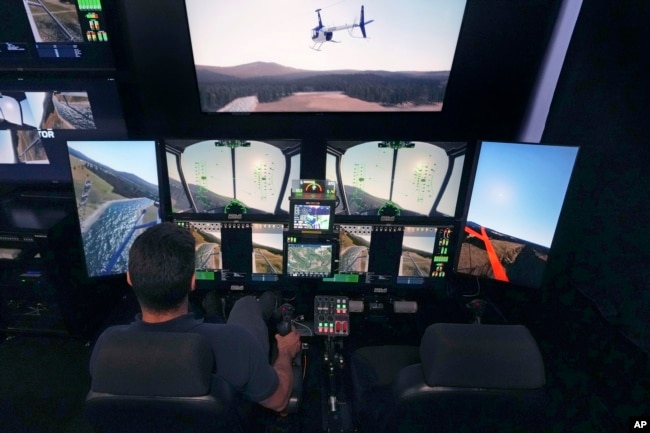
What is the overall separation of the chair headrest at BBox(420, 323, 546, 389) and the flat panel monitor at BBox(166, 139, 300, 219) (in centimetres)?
112

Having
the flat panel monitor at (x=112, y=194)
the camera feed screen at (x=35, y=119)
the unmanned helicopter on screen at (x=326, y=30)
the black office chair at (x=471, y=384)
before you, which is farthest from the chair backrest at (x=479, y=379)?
the camera feed screen at (x=35, y=119)

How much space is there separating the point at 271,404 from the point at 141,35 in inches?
76.5

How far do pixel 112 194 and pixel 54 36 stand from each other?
94 centimetres

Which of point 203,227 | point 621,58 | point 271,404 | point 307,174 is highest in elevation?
point 621,58

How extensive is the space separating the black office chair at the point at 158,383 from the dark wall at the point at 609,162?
157cm

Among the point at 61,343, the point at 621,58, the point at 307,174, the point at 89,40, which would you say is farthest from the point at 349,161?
the point at 61,343

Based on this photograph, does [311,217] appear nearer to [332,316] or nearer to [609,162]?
[332,316]

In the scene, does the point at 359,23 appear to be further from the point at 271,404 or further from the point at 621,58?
the point at 271,404

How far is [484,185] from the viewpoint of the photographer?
1842 mm

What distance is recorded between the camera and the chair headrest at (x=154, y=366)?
0.94 meters

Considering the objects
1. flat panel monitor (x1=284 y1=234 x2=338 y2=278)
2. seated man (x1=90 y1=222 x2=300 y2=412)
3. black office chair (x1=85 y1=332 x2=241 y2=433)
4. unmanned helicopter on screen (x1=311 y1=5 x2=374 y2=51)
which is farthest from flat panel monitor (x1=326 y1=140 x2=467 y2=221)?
black office chair (x1=85 y1=332 x2=241 y2=433)

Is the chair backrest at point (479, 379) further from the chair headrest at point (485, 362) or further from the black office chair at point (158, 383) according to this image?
the black office chair at point (158, 383)

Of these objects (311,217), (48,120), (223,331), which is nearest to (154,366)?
(223,331)

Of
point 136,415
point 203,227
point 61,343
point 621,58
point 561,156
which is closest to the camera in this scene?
point 136,415
